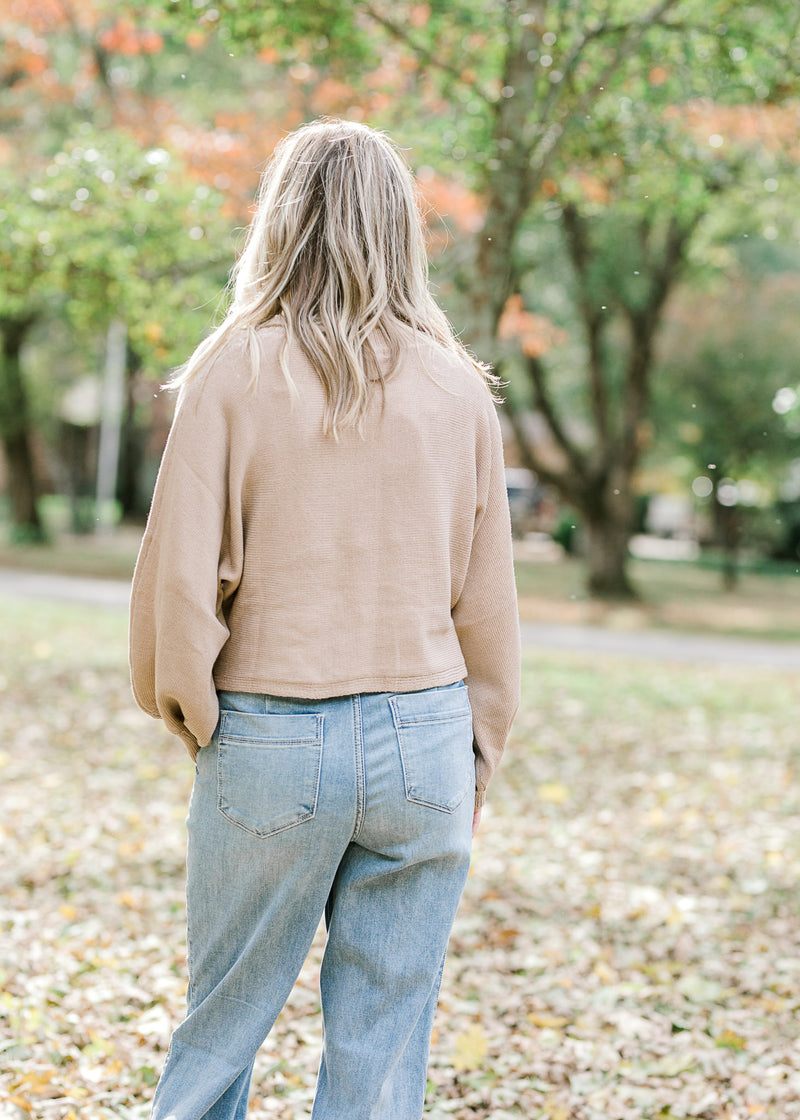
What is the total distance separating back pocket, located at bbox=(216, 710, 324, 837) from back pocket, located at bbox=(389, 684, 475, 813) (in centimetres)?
15

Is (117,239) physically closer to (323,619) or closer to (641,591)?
(323,619)

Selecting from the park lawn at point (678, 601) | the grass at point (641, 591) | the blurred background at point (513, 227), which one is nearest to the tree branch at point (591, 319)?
the blurred background at point (513, 227)

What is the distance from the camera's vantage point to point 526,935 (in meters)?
4.07

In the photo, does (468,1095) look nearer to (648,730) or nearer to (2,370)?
(648,730)

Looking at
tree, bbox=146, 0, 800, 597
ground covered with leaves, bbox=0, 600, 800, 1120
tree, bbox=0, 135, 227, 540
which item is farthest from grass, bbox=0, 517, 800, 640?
tree, bbox=0, 135, 227, 540

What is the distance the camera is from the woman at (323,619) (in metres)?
1.80

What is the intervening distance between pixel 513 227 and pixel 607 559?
11.0 meters

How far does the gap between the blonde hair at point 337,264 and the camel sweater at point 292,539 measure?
0.11ft

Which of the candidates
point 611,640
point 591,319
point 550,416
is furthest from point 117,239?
point 550,416

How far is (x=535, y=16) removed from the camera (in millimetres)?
5723

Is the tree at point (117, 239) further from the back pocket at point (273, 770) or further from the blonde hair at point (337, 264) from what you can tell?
the back pocket at point (273, 770)

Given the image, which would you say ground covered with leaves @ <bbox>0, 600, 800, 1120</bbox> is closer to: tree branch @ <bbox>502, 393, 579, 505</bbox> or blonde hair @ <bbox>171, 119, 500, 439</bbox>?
blonde hair @ <bbox>171, 119, 500, 439</bbox>

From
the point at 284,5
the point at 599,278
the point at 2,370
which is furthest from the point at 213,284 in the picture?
the point at 2,370

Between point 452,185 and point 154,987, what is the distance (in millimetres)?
7759
